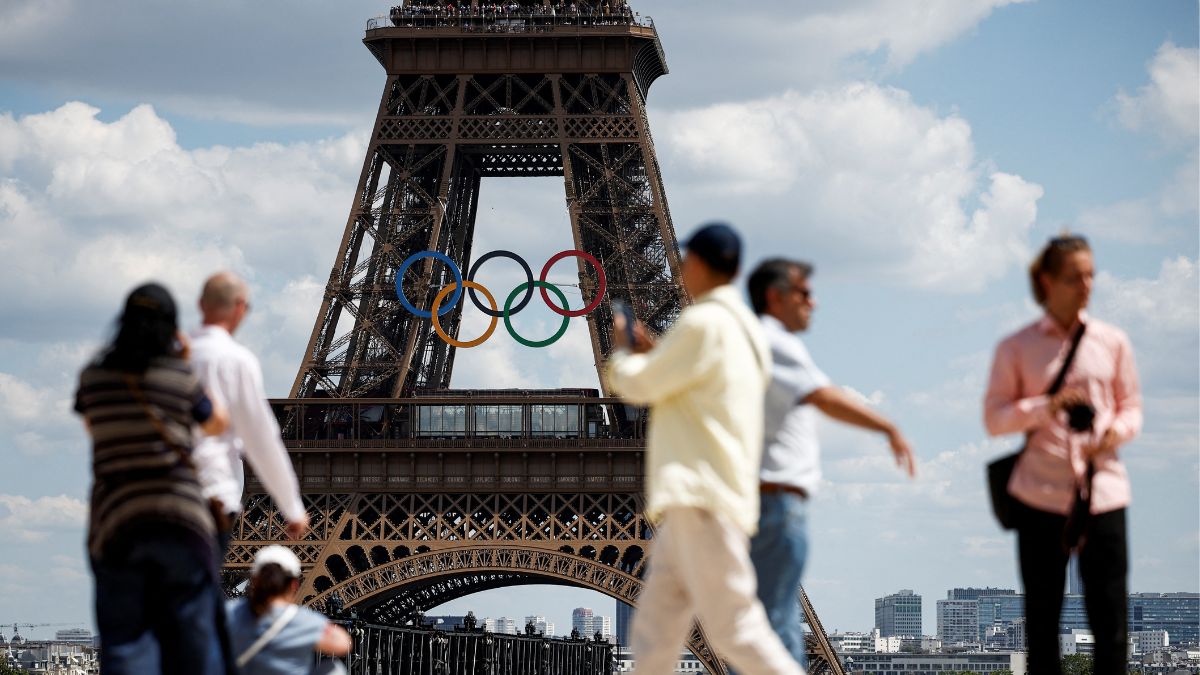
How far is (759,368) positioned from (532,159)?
1892 inches

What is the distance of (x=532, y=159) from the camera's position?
189 ft

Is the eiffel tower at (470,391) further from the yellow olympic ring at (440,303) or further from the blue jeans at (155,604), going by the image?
the blue jeans at (155,604)

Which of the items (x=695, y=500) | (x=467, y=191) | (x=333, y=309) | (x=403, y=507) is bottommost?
(x=695, y=500)

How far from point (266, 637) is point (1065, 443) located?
13.7 feet

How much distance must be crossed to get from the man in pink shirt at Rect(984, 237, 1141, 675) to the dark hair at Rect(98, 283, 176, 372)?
4.05 meters

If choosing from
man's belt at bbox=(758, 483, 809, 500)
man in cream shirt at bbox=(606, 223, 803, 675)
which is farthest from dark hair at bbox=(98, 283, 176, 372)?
man's belt at bbox=(758, 483, 809, 500)

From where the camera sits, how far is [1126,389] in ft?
33.7

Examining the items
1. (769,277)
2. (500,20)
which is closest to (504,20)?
(500,20)

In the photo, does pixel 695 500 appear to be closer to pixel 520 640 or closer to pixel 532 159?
pixel 520 640

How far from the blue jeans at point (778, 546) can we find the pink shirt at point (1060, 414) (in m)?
1.08

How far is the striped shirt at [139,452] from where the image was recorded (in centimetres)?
922

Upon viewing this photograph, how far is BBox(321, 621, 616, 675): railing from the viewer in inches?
1398

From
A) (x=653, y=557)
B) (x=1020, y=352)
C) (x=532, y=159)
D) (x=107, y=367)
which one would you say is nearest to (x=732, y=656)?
(x=653, y=557)

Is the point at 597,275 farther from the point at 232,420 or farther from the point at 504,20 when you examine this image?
the point at 232,420
